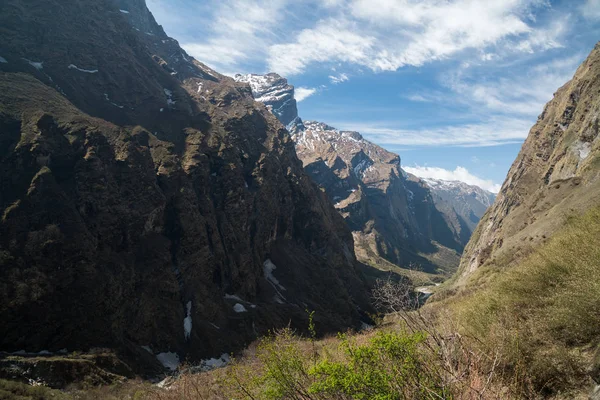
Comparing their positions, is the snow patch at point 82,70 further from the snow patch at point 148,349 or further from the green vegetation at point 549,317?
the green vegetation at point 549,317

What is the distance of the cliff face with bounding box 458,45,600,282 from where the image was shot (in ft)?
203

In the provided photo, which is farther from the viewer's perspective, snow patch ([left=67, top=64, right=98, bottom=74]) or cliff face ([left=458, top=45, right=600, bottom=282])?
snow patch ([left=67, top=64, right=98, bottom=74])

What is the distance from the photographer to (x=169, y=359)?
66062mm

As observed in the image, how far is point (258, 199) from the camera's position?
135000mm

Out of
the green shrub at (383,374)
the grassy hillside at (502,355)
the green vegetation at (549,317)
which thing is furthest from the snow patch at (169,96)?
the green shrub at (383,374)

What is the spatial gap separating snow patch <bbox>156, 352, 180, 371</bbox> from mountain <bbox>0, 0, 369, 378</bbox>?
53 centimetres

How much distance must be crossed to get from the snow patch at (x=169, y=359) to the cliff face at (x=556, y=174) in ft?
204

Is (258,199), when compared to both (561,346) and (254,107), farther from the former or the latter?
(561,346)

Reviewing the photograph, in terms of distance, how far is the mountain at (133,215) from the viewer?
2333 inches

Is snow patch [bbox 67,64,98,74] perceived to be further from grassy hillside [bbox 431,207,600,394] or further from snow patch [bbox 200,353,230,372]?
grassy hillside [bbox 431,207,600,394]

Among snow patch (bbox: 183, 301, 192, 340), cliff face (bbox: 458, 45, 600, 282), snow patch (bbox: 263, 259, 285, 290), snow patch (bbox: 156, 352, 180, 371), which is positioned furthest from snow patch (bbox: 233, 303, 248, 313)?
cliff face (bbox: 458, 45, 600, 282)

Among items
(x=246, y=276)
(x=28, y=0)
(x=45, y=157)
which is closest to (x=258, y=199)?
(x=246, y=276)

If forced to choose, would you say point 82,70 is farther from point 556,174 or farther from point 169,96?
point 556,174

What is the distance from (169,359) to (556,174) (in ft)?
356
